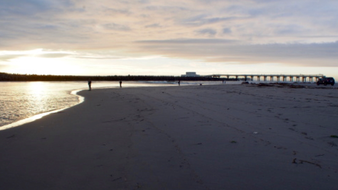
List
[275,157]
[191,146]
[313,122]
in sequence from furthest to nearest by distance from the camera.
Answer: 1. [313,122]
2. [191,146]
3. [275,157]

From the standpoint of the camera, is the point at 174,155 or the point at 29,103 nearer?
the point at 174,155

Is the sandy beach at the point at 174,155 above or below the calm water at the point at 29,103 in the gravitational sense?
below

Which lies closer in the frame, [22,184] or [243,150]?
[22,184]

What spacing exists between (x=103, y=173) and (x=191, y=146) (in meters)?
1.87

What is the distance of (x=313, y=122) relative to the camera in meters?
6.65

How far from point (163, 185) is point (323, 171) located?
2.37 m

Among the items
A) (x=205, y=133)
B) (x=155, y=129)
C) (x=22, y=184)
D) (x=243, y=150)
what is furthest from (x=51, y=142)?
(x=243, y=150)

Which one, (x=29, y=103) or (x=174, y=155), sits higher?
(x=29, y=103)

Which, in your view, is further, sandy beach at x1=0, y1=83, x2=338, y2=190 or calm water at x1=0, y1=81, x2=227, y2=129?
calm water at x1=0, y1=81, x2=227, y2=129

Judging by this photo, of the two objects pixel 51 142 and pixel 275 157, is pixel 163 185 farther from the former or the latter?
pixel 51 142

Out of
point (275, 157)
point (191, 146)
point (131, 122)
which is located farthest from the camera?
point (131, 122)

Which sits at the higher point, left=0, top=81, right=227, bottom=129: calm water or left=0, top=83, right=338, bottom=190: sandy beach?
left=0, top=81, right=227, bottom=129: calm water

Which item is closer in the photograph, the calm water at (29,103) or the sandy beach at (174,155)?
the sandy beach at (174,155)

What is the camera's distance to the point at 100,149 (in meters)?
4.60
